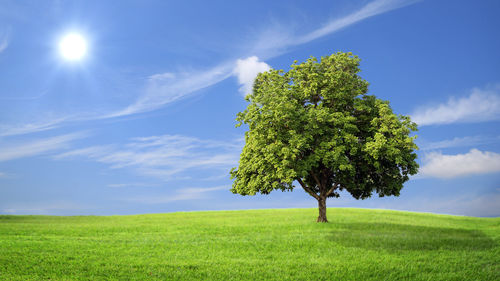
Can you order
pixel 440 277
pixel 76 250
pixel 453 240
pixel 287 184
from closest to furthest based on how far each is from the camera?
pixel 440 277, pixel 76 250, pixel 453 240, pixel 287 184

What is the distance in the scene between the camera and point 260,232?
95.0 feet

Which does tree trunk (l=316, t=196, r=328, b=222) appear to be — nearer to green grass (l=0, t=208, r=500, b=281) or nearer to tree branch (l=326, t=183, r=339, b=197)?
tree branch (l=326, t=183, r=339, b=197)

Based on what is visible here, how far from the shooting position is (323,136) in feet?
94.6

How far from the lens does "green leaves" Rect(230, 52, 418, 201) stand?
1078 inches

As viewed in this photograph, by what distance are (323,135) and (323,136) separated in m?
0.12

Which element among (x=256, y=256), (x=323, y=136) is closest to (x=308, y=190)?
(x=323, y=136)

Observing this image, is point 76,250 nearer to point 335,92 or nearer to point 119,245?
point 119,245

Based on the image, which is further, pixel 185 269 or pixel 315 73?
pixel 315 73

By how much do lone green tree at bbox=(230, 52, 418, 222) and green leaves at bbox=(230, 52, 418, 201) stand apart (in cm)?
7

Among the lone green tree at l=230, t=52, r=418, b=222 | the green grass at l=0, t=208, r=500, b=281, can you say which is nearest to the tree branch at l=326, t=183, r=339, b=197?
the lone green tree at l=230, t=52, r=418, b=222

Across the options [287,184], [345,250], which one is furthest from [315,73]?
[345,250]

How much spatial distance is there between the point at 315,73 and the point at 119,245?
1946 cm

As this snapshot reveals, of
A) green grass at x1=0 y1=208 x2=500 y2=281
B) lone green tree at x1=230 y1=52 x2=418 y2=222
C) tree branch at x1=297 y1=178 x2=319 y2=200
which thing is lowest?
green grass at x1=0 y1=208 x2=500 y2=281

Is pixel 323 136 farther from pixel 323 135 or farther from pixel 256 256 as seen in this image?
pixel 256 256
